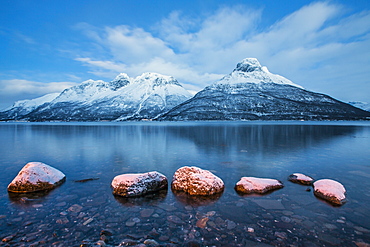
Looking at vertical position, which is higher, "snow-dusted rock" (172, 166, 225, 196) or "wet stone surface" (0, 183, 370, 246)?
"snow-dusted rock" (172, 166, 225, 196)

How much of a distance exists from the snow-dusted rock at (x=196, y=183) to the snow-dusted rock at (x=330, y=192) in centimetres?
473

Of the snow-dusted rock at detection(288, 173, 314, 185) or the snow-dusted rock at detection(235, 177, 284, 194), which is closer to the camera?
the snow-dusted rock at detection(235, 177, 284, 194)

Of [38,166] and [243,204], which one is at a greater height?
[38,166]

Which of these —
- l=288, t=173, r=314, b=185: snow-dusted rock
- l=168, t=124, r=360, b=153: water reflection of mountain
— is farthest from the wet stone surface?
l=168, t=124, r=360, b=153: water reflection of mountain

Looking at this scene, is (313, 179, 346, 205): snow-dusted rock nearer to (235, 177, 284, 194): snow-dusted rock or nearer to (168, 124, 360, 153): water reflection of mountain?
(235, 177, 284, 194): snow-dusted rock

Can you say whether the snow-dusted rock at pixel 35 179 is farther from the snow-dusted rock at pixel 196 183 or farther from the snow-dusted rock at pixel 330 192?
the snow-dusted rock at pixel 330 192

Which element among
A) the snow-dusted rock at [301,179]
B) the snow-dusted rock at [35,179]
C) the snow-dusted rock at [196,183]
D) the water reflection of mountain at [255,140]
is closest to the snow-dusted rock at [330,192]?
the snow-dusted rock at [301,179]

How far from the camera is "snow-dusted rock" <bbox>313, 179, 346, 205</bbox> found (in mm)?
8836

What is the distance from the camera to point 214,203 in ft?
28.8

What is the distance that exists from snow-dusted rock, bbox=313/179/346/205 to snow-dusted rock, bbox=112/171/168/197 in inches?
310

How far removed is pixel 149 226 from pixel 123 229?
88cm

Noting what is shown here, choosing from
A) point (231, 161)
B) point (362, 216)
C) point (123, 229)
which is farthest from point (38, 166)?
point (362, 216)

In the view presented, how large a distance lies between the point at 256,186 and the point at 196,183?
125 inches

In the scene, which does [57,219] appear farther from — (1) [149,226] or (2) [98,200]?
(1) [149,226]
